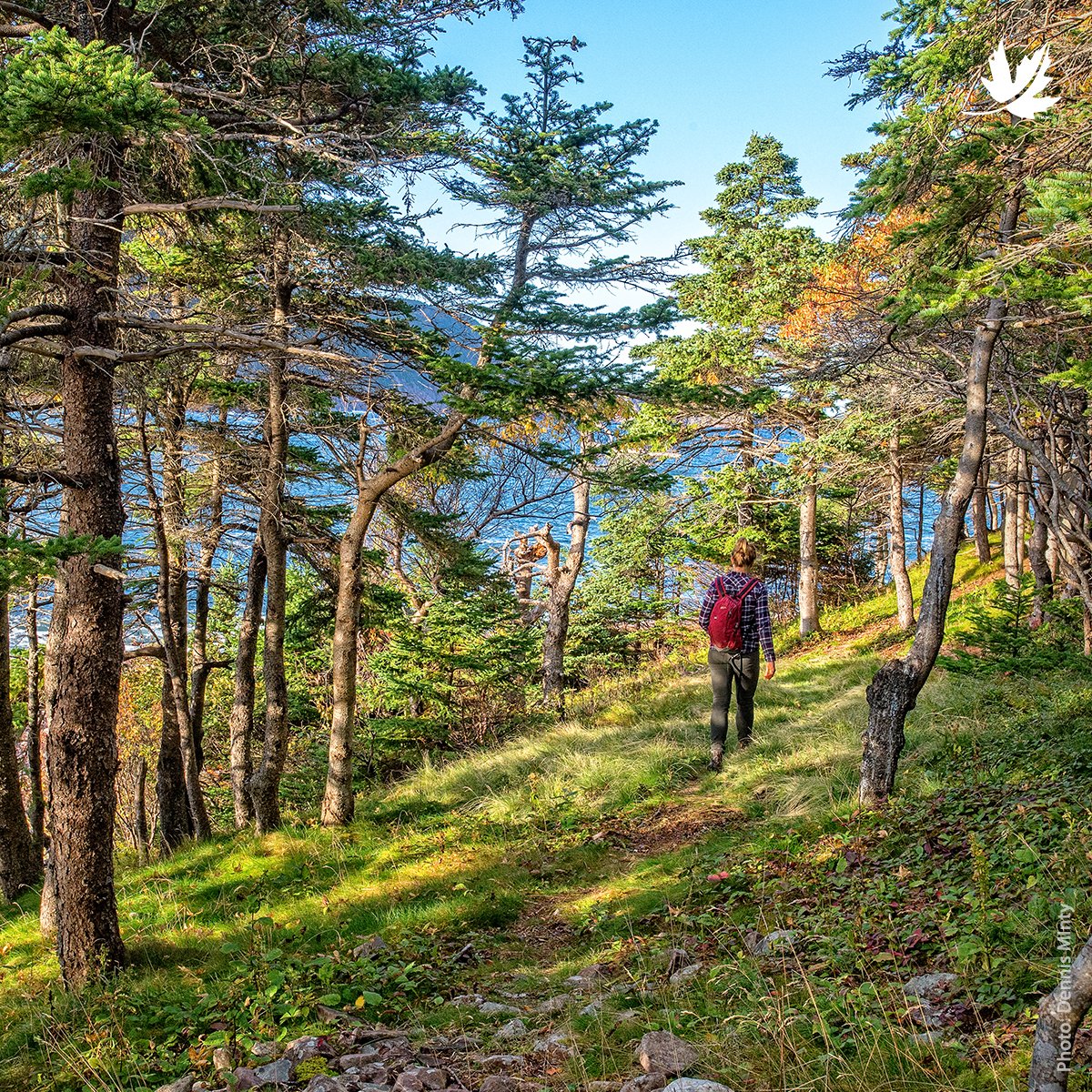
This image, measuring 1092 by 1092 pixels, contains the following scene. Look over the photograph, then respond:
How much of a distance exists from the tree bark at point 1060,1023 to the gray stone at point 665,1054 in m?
1.45

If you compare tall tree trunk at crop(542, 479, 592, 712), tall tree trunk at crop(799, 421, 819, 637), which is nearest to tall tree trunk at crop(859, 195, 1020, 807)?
tall tree trunk at crop(542, 479, 592, 712)

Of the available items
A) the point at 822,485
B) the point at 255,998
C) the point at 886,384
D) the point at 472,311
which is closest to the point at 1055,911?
the point at 255,998

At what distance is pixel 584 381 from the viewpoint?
704 cm

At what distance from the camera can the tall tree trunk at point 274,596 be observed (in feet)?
30.5

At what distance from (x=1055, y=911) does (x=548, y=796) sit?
5896 millimetres

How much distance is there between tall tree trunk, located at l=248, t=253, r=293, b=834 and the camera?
9281mm

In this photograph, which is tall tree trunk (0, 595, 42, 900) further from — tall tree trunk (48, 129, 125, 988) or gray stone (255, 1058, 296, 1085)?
gray stone (255, 1058, 296, 1085)

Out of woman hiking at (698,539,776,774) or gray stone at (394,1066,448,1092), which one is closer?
gray stone at (394,1066,448,1092)

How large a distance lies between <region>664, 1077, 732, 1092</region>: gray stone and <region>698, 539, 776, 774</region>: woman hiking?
17.4ft

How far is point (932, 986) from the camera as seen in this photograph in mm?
3150

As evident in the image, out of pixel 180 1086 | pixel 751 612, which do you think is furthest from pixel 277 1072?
pixel 751 612

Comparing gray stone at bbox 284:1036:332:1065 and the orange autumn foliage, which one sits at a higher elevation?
the orange autumn foliage

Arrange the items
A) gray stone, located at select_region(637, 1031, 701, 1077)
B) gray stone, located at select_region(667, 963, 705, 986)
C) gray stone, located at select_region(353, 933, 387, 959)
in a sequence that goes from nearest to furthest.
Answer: gray stone, located at select_region(637, 1031, 701, 1077) < gray stone, located at select_region(667, 963, 705, 986) < gray stone, located at select_region(353, 933, 387, 959)

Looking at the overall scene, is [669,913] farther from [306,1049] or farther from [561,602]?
[561,602]
